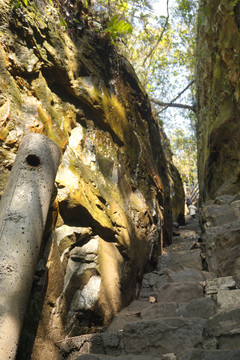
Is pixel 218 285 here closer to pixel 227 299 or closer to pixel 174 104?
pixel 227 299

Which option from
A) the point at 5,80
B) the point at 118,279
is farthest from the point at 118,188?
the point at 5,80

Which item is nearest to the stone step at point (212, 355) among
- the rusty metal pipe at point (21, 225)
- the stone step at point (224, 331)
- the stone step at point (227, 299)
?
the stone step at point (224, 331)

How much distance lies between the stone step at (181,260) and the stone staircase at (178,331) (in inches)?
40.3

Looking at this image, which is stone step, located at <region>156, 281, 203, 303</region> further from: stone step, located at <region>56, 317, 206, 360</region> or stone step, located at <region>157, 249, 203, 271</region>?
stone step, located at <region>157, 249, 203, 271</region>

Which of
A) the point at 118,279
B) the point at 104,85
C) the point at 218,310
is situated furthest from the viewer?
the point at 104,85

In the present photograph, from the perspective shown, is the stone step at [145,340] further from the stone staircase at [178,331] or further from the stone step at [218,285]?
the stone step at [218,285]

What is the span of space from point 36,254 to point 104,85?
4804 mm

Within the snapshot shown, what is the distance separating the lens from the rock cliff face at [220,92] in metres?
7.96

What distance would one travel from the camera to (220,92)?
974 centimetres

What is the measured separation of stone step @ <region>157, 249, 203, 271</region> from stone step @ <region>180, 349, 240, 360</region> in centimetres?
358

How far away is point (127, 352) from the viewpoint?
3.57 m

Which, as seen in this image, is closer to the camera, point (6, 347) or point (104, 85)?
point (6, 347)

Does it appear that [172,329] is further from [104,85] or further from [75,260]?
[104,85]

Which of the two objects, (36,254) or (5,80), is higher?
(5,80)
